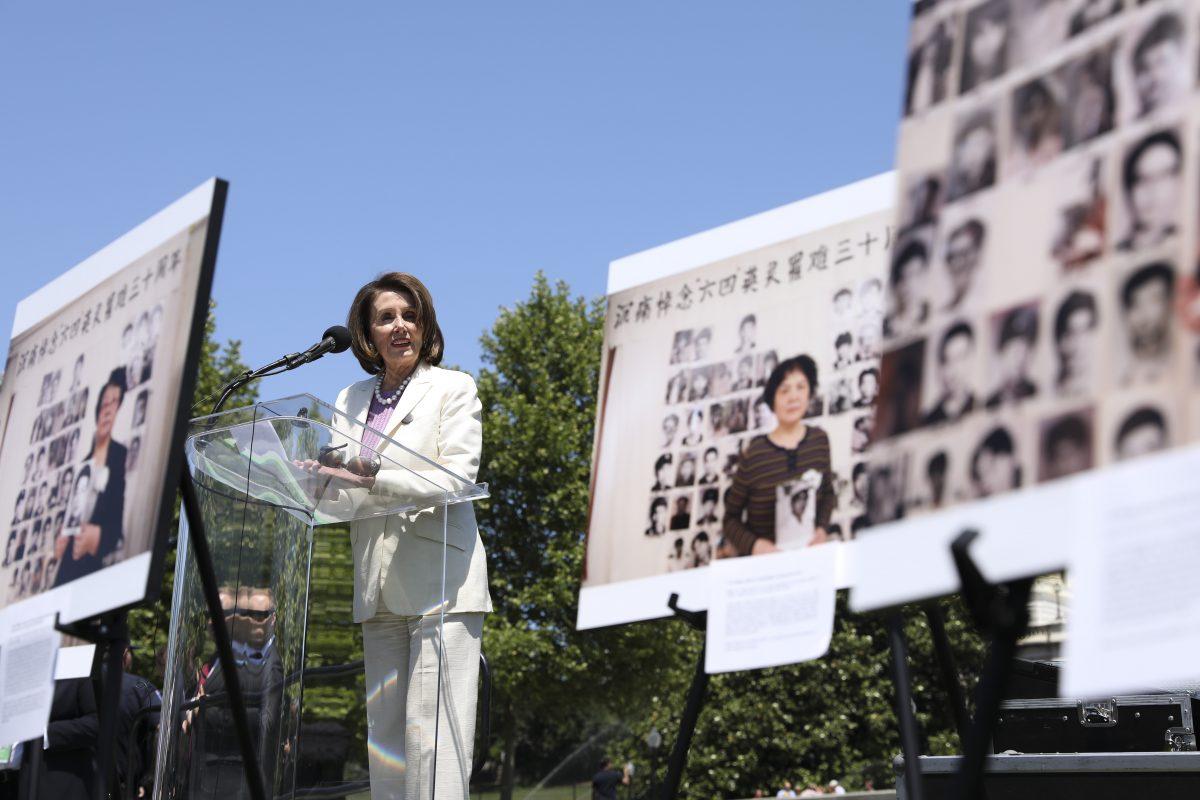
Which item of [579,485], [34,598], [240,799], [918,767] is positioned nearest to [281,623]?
[240,799]

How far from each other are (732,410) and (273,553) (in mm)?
1495

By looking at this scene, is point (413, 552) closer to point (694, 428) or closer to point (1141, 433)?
point (694, 428)

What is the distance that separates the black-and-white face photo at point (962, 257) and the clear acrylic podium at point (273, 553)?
206cm

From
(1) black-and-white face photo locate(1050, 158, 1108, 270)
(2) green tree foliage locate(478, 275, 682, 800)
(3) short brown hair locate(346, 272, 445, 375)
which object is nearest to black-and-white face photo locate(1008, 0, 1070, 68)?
(1) black-and-white face photo locate(1050, 158, 1108, 270)

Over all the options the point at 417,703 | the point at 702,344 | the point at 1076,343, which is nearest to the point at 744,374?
the point at 702,344

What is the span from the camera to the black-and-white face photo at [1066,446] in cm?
159

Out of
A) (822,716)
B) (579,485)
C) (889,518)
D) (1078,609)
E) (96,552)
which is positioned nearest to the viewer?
(1078,609)

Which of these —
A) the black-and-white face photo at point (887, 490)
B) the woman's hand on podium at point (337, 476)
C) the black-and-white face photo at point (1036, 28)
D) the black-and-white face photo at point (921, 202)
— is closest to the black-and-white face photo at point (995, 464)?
the black-and-white face photo at point (887, 490)

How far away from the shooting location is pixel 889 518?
1785mm

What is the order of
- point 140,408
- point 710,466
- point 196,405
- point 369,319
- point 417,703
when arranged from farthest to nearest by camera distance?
1. point 196,405
2. point 369,319
3. point 417,703
4. point 710,466
5. point 140,408

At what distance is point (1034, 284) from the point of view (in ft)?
5.65

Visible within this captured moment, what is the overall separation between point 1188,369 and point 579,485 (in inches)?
871

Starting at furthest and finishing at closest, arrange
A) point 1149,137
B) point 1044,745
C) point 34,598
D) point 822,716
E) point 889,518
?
point 822,716
point 1044,745
point 34,598
point 889,518
point 1149,137

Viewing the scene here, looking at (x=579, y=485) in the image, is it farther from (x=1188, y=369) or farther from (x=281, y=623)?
(x=1188, y=369)
